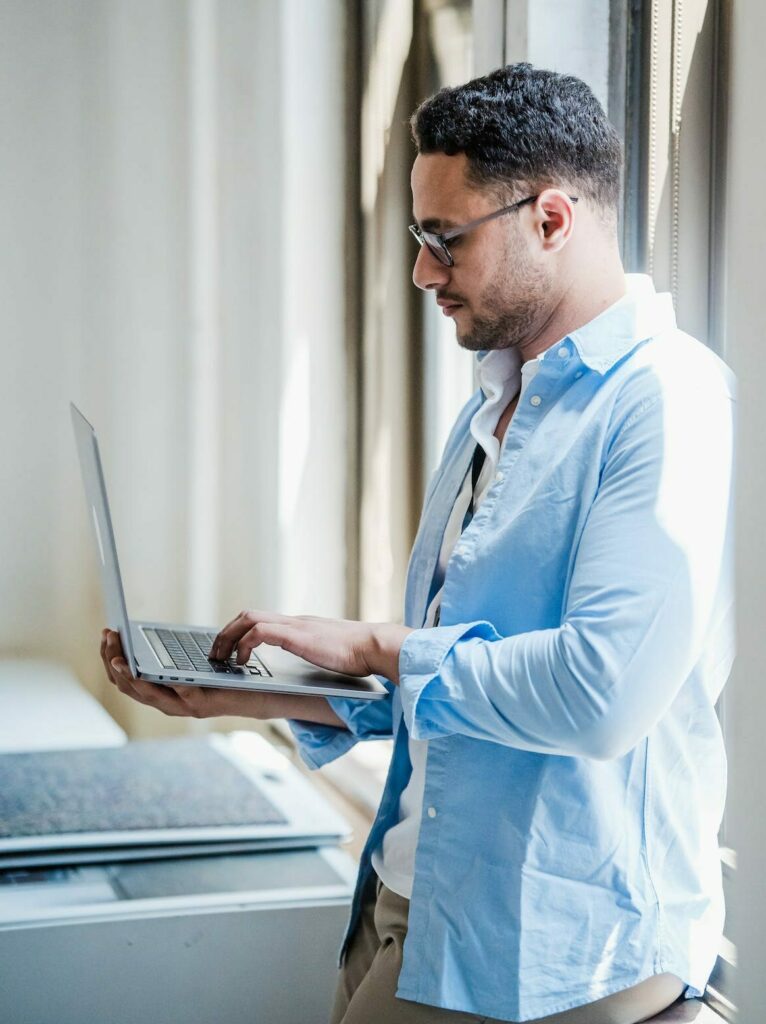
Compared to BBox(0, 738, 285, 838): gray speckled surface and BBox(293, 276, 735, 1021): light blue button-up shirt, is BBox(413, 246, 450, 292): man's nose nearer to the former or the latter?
BBox(293, 276, 735, 1021): light blue button-up shirt

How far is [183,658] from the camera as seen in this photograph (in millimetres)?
1326

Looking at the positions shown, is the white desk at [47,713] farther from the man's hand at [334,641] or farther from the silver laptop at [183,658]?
the man's hand at [334,641]

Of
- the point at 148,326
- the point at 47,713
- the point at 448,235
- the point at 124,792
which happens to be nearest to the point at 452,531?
the point at 448,235

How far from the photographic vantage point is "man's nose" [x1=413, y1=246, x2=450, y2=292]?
1.24 metres

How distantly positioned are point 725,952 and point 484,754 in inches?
23.1

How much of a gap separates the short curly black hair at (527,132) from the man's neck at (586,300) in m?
0.08

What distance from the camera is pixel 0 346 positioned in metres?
3.12

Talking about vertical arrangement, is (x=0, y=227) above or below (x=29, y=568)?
above

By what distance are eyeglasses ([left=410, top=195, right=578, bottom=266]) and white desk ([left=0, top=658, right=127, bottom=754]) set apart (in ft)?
5.01

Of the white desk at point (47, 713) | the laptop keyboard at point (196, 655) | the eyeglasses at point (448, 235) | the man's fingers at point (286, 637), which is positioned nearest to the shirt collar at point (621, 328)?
the eyeglasses at point (448, 235)

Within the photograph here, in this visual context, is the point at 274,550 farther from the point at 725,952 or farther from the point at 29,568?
the point at 725,952

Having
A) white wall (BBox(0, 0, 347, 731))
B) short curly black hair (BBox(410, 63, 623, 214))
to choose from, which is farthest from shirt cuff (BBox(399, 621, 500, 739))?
white wall (BBox(0, 0, 347, 731))

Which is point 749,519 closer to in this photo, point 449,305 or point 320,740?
point 449,305

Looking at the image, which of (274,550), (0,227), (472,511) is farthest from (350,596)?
(472,511)
